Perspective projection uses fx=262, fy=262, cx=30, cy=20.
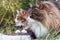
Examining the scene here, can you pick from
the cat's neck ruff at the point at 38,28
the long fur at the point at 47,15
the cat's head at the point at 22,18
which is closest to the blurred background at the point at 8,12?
the cat's head at the point at 22,18

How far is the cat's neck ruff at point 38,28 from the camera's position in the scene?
4471 mm

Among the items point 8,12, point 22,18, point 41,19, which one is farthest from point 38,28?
point 8,12

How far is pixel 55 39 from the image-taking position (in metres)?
4.20

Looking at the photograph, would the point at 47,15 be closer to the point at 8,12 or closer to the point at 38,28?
the point at 38,28

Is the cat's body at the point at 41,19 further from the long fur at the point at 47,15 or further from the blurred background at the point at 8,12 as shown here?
the blurred background at the point at 8,12

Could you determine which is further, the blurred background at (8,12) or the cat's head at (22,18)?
the blurred background at (8,12)

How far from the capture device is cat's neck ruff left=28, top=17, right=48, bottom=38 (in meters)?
4.47

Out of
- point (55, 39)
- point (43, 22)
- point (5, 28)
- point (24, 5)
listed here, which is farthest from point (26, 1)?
point (55, 39)

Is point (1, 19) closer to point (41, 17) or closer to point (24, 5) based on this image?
point (24, 5)

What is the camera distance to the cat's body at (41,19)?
4.47m

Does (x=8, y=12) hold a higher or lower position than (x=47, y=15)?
lower

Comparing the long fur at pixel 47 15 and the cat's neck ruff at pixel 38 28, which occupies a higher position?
the long fur at pixel 47 15

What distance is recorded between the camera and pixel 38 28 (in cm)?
457

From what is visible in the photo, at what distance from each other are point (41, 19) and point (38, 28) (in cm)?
18
